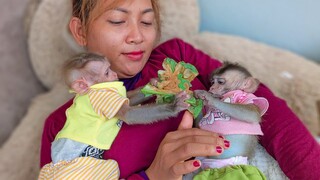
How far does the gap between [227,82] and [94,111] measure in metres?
0.30

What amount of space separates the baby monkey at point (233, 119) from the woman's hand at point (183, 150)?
4 cm

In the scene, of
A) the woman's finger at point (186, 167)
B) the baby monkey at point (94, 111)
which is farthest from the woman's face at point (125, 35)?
the woman's finger at point (186, 167)

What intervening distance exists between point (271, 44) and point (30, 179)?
99 cm

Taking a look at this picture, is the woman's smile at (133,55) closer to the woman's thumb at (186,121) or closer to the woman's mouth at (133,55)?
the woman's mouth at (133,55)

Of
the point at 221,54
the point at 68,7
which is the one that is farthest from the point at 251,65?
the point at 68,7

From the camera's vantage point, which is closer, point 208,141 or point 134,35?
point 208,141

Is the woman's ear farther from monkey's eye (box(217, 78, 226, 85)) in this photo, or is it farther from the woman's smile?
monkey's eye (box(217, 78, 226, 85))

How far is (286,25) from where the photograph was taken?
5.97 feet

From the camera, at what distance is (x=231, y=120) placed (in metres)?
1.04

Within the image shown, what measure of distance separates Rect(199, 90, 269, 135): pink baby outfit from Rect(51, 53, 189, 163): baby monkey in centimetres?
12

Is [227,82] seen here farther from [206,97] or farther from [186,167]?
[186,167]

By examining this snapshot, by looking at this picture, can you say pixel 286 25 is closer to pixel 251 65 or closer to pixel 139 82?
pixel 251 65

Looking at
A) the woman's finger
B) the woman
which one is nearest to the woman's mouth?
the woman

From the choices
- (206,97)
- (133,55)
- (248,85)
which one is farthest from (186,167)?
(133,55)
